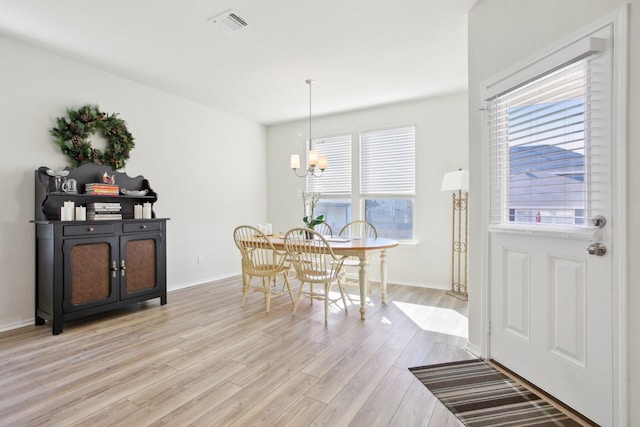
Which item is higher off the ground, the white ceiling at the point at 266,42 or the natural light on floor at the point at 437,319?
the white ceiling at the point at 266,42

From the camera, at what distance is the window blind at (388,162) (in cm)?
489

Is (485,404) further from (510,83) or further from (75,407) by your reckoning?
(75,407)

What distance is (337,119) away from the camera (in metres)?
5.51

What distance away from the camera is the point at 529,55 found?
2064 millimetres

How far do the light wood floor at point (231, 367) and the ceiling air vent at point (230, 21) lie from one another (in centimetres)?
268

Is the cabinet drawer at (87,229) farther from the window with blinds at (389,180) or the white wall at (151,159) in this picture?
the window with blinds at (389,180)

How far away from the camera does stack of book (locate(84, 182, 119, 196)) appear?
3.39m

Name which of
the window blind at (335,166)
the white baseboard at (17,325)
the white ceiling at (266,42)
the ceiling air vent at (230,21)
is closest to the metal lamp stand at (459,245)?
the white ceiling at (266,42)

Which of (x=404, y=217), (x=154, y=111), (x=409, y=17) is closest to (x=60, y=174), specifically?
(x=154, y=111)

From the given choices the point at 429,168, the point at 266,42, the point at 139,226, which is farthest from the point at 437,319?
the point at 139,226

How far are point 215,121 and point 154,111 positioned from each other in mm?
1030

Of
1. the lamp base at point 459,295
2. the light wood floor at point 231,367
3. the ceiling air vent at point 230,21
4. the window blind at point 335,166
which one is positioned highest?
the ceiling air vent at point 230,21

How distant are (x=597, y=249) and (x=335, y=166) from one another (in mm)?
4205

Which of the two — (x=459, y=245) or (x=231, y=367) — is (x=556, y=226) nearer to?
(x=231, y=367)
